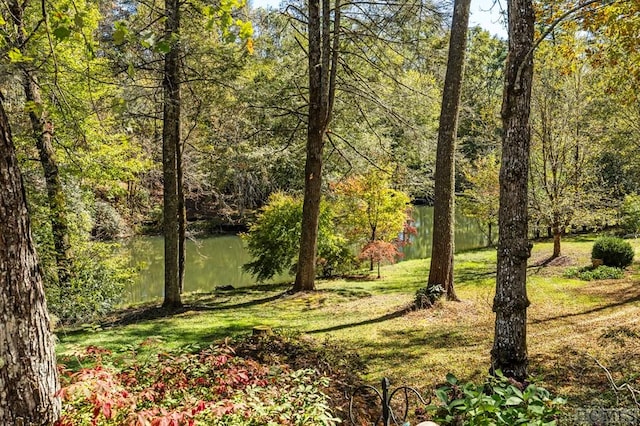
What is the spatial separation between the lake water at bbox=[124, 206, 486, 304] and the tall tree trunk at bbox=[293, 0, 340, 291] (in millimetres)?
3665

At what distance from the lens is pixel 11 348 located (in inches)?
80.4

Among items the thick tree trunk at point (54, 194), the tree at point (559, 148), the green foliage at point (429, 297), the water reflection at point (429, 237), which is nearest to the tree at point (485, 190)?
the water reflection at point (429, 237)

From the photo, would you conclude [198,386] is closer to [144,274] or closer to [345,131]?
[345,131]

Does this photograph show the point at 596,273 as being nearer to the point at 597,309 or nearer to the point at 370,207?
the point at 597,309

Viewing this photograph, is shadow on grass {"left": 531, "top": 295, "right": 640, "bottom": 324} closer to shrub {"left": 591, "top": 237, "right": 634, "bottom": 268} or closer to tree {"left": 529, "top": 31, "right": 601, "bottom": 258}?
shrub {"left": 591, "top": 237, "right": 634, "bottom": 268}

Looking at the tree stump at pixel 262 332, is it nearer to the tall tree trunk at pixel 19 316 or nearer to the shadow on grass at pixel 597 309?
the tall tree trunk at pixel 19 316

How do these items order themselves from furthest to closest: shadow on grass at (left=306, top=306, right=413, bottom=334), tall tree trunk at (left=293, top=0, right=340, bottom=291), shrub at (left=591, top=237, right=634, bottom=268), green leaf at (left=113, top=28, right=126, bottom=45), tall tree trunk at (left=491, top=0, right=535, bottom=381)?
1. shrub at (left=591, top=237, right=634, bottom=268)
2. tall tree trunk at (left=293, top=0, right=340, bottom=291)
3. shadow on grass at (left=306, top=306, right=413, bottom=334)
4. tall tree trunk at (left=491, top=0, right=535, bottom=381)
5. green leaf at (left=113, top=28, right=126, bottom=45)

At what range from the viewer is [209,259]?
66.5ft

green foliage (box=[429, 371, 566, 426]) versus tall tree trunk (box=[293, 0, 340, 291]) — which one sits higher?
tall tree trunk (box=[293, 0, 340, 291])

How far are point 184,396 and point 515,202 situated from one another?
2.82 metres

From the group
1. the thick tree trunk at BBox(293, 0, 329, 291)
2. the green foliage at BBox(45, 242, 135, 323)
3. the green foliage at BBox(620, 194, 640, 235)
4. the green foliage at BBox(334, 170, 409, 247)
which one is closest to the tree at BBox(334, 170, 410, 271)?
the green foliage at BBox(334, 170, 409, 247)

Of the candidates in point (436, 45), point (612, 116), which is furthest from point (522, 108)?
point (612, 116)

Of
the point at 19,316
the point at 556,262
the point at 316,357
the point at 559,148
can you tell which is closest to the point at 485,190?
the point at 559,148

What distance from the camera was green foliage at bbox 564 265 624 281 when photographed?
942cm
